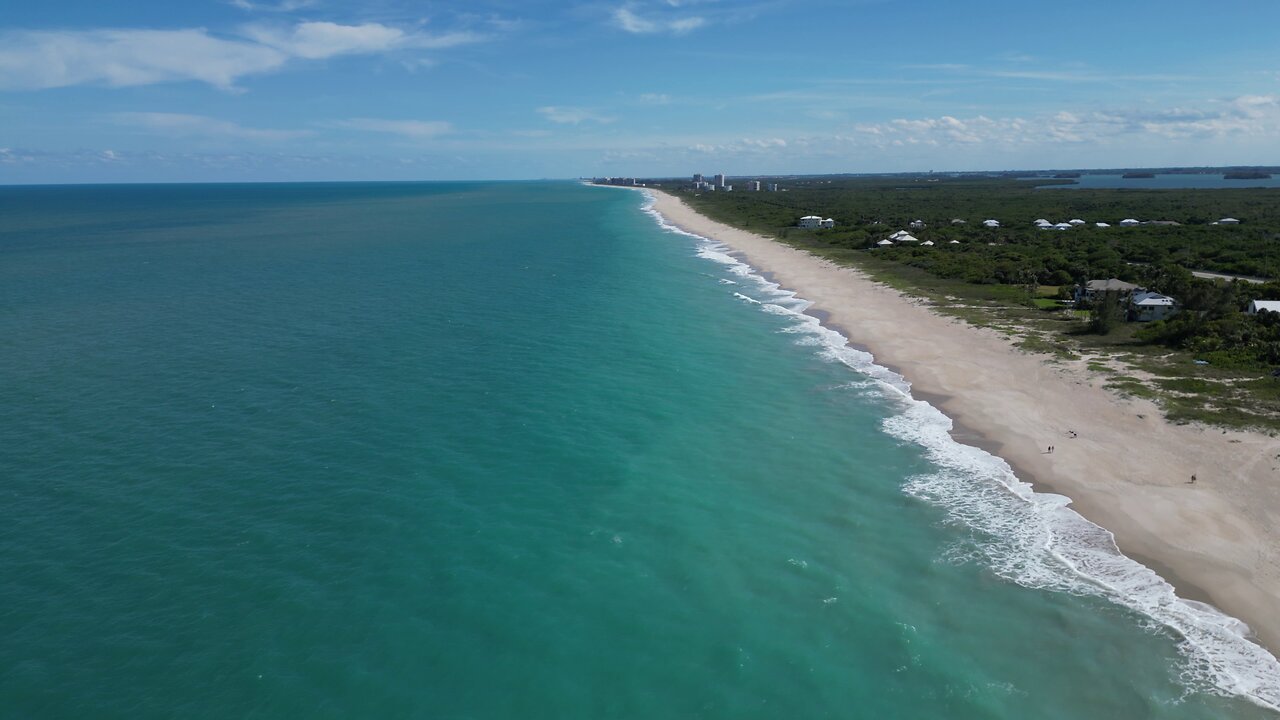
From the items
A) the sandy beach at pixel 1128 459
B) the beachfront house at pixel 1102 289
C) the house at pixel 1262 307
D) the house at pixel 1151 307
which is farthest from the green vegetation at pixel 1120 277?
the sandy beach at pixel 1128 459

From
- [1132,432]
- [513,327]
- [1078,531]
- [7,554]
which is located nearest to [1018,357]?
[1132,432]

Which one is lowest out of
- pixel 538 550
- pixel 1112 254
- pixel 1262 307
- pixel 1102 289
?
pixel 538 550

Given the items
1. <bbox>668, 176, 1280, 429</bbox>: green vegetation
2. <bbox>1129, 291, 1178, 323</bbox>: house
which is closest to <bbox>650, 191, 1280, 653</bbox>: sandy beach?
<bbox>668, 176, 1280, 429</bbox>: green vegetation

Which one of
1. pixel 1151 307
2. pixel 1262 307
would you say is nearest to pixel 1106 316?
pixel 1151 307

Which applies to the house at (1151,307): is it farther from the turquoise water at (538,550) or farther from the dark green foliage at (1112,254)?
the turquoise water at (538,550)

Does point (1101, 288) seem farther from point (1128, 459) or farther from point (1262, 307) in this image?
point (1128, 459)

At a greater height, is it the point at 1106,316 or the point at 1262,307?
the point at 1262,307
